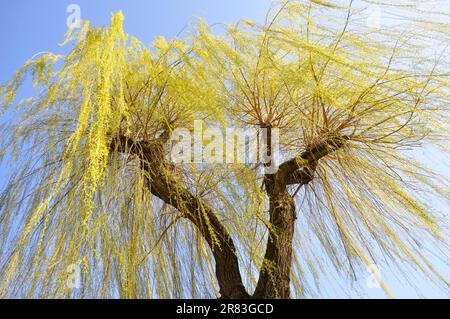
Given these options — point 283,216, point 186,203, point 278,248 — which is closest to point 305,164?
point 283,216

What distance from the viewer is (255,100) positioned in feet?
8.18

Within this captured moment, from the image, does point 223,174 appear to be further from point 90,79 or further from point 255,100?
point 90,79

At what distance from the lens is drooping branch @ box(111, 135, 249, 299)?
2271 millimetres

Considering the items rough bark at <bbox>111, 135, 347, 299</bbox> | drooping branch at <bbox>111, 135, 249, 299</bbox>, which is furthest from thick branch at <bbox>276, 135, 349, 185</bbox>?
drooping branch at <bbox>111, 135, 249, 299</bbox>

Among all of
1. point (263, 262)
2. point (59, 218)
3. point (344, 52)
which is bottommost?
point (263, 262)

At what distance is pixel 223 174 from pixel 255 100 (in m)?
0.42

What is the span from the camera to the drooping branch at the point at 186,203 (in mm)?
2271

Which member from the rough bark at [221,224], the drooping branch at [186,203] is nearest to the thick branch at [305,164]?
the rough bark at [221,224]

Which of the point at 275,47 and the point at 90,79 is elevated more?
the point at 275,47

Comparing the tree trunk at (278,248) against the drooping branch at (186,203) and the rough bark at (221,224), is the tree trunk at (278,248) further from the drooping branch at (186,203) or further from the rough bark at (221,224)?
the drooping branch at (186,203)

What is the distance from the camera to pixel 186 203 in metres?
2.40
